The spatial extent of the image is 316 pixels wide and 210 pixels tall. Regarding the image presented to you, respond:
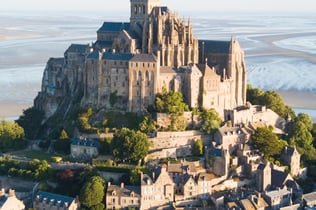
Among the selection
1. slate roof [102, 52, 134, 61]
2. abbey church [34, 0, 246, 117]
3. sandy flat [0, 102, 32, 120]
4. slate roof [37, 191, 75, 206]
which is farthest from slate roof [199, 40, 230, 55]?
sandy flat [0, 102, 32, 120]

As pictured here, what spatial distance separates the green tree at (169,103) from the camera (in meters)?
56.3

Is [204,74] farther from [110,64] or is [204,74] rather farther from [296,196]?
[296,196]

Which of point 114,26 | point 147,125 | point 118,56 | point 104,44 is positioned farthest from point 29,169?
point 114,26

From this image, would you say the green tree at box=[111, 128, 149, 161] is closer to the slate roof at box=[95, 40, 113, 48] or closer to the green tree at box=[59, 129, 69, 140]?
the green tree at box=[59, 129, 69, 140]

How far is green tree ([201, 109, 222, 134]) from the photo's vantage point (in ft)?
185

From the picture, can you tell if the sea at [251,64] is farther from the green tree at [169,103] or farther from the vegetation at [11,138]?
the vegetation at [11,138]

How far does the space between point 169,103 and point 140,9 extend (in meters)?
12.8

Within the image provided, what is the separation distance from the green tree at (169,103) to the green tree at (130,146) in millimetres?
4612

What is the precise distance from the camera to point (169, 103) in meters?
56.6

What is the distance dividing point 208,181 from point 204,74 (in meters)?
13.5

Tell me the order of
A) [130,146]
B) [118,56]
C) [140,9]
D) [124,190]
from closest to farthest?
[124,190] → [130,146] → [118,56] → [140,9]

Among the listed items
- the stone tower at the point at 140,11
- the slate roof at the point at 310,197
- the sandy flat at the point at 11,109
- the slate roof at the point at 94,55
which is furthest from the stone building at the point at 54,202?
the sandy flat at the point at 11,109

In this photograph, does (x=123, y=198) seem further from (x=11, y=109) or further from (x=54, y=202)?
(x=11, y=109)

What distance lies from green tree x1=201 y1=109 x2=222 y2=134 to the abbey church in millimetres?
1353
